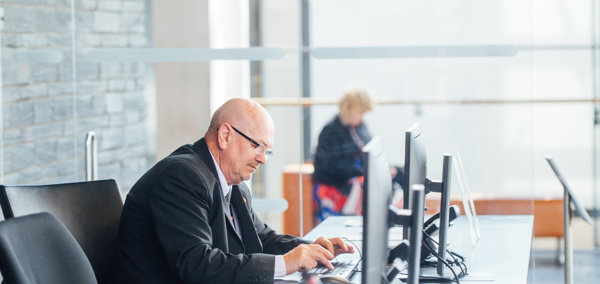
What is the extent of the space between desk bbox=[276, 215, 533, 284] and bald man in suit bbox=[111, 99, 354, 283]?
0.10 meters

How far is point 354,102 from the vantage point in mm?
3586

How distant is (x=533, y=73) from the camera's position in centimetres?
345

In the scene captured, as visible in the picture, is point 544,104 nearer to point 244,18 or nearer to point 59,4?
point 244,18

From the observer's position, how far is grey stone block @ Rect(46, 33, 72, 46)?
3.52 m

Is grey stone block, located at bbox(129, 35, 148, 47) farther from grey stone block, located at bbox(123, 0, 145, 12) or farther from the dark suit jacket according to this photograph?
the dark suit jacket

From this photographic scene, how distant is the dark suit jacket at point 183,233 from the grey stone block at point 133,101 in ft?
5.03

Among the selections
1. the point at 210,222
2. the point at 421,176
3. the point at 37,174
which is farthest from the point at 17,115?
the point at 421,176

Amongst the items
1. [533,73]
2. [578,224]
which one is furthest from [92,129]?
[578,224]

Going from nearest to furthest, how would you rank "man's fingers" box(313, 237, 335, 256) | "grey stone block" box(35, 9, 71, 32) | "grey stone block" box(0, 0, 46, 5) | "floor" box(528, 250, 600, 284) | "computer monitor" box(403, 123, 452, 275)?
"computer monitor" box(403, 123, 452, 275) < "man's fingers" box(313, 237, 335, 256) < "grey stone block" box(0, 0, 46, 5) < "grey stone block" box(35, 9, 71, 32) < "floor" box(528, 250, 600, 284)

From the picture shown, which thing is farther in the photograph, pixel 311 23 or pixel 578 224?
pixel 578 224

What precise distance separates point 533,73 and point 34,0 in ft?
8.31

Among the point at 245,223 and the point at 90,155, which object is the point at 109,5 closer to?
the point at 90,155

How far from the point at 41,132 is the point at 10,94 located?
0.24m

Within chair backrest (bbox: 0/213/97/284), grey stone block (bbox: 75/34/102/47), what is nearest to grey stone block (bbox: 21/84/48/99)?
grey stone block (bbox: 75/34/102/47)
